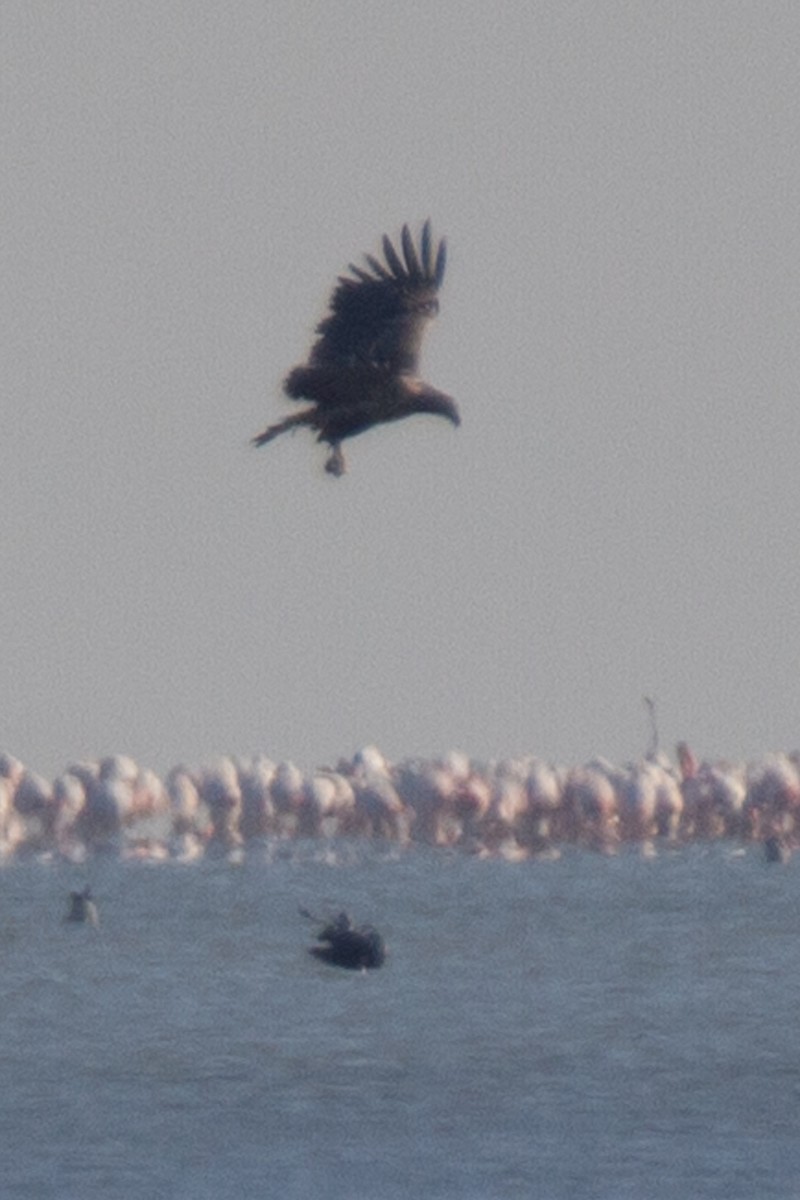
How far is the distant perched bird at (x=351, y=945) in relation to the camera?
6488cm

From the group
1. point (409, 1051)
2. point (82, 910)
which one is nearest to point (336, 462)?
point (409, 1051)

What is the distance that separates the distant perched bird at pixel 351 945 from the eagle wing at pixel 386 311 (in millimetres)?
44581


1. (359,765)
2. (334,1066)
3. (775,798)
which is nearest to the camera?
(334,1066)

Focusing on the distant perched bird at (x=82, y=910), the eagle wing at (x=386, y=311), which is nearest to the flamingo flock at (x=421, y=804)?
the distant perched bird at (x=82, y=910)

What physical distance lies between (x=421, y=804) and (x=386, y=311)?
87042 millimetres

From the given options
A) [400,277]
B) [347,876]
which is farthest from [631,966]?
[400,277]

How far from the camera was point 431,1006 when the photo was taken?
216 feet

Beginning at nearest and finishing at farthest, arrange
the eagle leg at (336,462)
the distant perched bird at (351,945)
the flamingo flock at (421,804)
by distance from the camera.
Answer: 1. the eagle leg at (336,462)
2. the distant perched bird at (351,945)
3. the flamingo flock at (421,804)

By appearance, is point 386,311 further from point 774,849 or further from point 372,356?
point 774,849

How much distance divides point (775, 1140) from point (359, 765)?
6904cm

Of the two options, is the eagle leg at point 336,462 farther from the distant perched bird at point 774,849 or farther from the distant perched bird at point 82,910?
the distant perched bird at point 774,849

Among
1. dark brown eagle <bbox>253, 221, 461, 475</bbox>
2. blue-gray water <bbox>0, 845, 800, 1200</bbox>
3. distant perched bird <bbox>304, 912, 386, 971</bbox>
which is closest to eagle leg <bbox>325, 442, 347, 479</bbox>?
dark brown eagle <bbox>253, 221, 461, 475</bbox>

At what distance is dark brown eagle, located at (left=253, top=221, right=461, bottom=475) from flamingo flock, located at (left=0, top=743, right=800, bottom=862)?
84805mm

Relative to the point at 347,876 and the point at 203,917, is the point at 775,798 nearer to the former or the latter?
the point at 347,876
